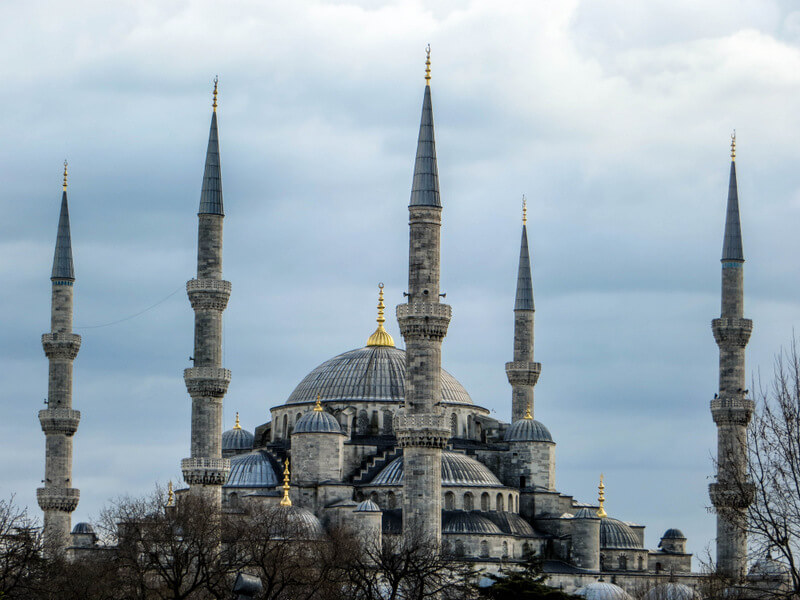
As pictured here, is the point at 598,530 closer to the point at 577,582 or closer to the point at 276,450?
the point at 577,582

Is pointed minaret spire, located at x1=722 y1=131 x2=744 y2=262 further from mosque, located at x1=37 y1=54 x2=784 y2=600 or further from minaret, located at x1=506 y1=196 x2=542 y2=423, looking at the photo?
minaret, located at x1=506 y1=196 x2=542 y2=423

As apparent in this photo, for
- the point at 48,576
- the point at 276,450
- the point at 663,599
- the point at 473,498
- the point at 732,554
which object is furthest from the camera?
the point at 276,450

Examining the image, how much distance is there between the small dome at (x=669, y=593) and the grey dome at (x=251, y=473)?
48.9 feet

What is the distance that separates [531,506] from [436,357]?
15238mm

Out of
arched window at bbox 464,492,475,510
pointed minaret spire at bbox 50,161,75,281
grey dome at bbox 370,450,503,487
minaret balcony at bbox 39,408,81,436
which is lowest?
arched window at bbox 464,492,475,510

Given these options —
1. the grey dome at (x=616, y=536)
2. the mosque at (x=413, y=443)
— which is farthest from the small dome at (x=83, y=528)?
the grey dome at (x=616, y=536)

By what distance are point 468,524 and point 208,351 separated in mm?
11459

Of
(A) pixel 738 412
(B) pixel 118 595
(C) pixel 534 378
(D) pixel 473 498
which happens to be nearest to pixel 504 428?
(C) pixel 534 378

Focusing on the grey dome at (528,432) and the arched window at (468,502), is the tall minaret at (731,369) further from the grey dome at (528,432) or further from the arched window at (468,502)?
the grey dome at (528,432)

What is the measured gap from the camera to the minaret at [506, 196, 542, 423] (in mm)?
67812

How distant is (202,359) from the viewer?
54.8 meters

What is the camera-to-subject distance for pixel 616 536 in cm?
6512

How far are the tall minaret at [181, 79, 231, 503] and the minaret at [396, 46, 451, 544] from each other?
6187mm

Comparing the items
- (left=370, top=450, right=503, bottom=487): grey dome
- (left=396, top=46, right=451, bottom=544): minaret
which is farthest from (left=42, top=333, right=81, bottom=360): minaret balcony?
(left=396, top=46, right=451, bottom=544): minaret
